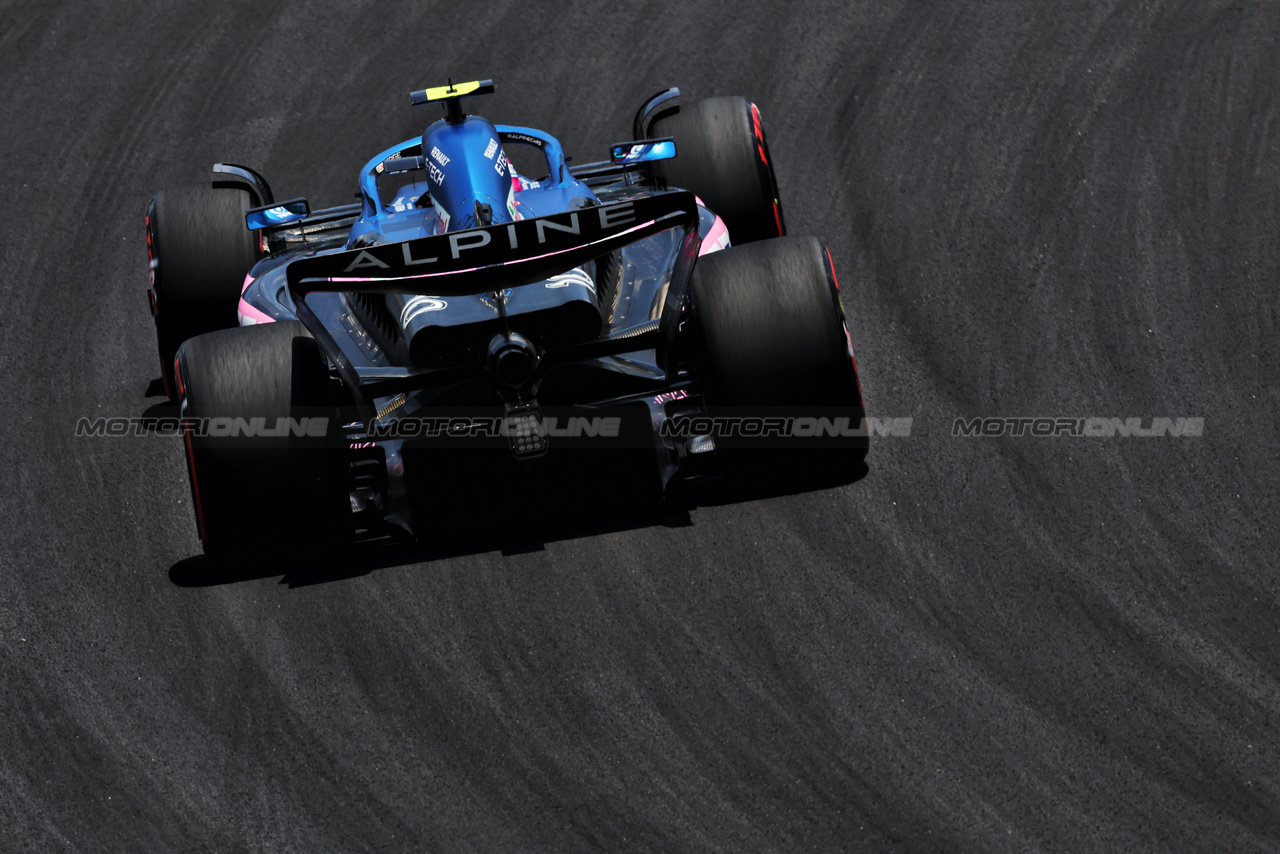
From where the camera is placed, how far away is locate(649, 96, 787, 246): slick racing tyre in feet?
26.4

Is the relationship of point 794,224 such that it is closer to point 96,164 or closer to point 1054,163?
point 1054,163

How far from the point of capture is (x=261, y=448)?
568cm

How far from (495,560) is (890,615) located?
1670 millimetres

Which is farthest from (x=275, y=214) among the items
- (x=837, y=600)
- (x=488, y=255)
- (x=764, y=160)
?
(x=837, y=600)

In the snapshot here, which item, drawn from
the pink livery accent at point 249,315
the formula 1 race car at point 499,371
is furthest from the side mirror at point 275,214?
the formula 1 race car at point 499,371

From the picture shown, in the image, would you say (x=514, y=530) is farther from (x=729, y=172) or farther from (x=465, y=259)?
(x=729, y=172)

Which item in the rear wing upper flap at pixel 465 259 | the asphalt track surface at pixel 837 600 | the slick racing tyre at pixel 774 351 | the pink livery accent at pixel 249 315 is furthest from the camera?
the pink livery accent at pixel 249 315

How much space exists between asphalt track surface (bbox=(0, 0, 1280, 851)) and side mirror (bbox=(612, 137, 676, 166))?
141 cm

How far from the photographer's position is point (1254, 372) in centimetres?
714

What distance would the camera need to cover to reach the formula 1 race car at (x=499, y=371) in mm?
5688

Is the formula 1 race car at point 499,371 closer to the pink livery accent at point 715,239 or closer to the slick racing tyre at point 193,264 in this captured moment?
the pink livery accent at point 715,239

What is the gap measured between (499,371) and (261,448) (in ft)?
3.19

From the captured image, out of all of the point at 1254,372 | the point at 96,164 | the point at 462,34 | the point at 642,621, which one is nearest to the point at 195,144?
the point at 96,164

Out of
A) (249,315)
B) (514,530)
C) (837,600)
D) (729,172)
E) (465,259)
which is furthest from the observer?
(729,172)
